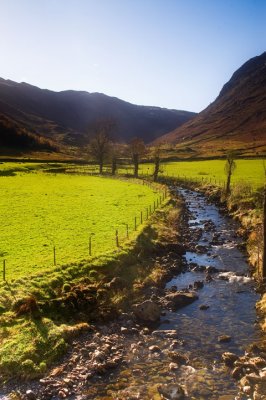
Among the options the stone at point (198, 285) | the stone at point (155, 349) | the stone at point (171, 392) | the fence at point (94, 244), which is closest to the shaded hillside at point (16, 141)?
the fence at point (94, 244)

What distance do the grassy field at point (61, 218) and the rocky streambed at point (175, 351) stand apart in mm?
9779

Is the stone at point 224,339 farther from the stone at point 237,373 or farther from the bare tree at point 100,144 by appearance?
the bare tree at point 100,144

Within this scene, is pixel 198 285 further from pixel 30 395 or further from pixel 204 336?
pixel 30 395

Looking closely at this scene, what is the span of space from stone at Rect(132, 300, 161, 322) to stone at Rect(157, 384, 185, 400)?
7.67 metres

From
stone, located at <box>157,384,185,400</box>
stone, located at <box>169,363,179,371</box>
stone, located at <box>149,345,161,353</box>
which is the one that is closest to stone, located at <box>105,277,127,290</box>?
stone, located at <box>149,345,161,353</box>

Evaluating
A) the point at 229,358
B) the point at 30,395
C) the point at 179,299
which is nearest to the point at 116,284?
the point at 179,299

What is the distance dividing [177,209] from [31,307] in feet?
137

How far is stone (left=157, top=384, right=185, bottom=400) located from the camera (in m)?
20.2

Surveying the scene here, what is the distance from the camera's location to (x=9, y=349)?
911 inches

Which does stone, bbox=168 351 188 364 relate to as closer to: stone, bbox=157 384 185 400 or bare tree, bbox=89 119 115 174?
stone, bbox=157 384 185 400

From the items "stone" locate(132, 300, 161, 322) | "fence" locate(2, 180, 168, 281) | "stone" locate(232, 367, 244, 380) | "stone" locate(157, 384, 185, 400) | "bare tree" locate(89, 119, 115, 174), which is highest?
"bare tree" locate(89, 119, 115, 174)

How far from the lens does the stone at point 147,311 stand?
28.8 m

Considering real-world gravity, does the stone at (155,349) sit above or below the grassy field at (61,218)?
below

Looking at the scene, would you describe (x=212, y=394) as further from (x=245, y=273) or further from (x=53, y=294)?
(x=245, y=273)
